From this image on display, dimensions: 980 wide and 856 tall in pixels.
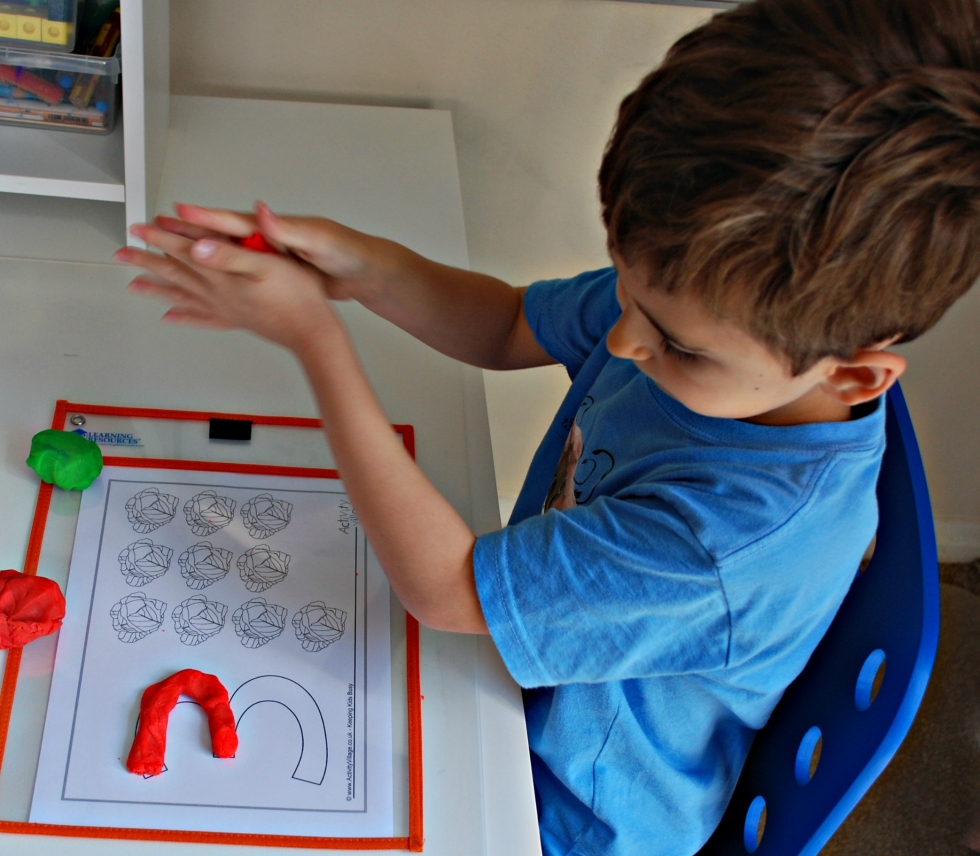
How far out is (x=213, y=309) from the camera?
649mm

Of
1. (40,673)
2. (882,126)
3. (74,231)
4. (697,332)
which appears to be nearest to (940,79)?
(882,126)

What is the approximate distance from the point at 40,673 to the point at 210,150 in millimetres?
595

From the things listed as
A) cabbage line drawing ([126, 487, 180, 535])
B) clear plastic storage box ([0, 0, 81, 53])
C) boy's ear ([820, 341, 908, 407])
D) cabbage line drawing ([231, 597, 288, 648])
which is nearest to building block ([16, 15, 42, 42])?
clear plastic storage box ([0, 0, 81, 53])

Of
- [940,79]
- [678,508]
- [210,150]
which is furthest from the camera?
[210,150]

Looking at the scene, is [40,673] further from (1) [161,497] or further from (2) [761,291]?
(2) [761,291]

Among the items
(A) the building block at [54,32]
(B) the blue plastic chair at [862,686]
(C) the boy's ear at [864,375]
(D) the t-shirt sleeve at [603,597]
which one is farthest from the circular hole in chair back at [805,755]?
(A) the building block at [54,32]

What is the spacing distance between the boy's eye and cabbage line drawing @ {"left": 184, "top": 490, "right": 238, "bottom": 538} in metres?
0.34

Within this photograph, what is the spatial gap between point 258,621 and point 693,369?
33 centimetres

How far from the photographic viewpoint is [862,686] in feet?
2.03

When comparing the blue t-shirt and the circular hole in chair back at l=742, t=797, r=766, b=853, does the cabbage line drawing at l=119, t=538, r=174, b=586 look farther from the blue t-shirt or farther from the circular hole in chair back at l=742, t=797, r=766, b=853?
the circular hole in chair back at l=742, t=797, r=766, b=853

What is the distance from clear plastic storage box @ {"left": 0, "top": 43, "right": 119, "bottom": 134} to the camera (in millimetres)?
836

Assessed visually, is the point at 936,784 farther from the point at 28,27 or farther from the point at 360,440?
the point at 28,27

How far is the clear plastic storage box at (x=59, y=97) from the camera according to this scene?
2.74ft

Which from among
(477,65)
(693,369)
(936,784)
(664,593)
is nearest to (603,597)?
(664,593)
